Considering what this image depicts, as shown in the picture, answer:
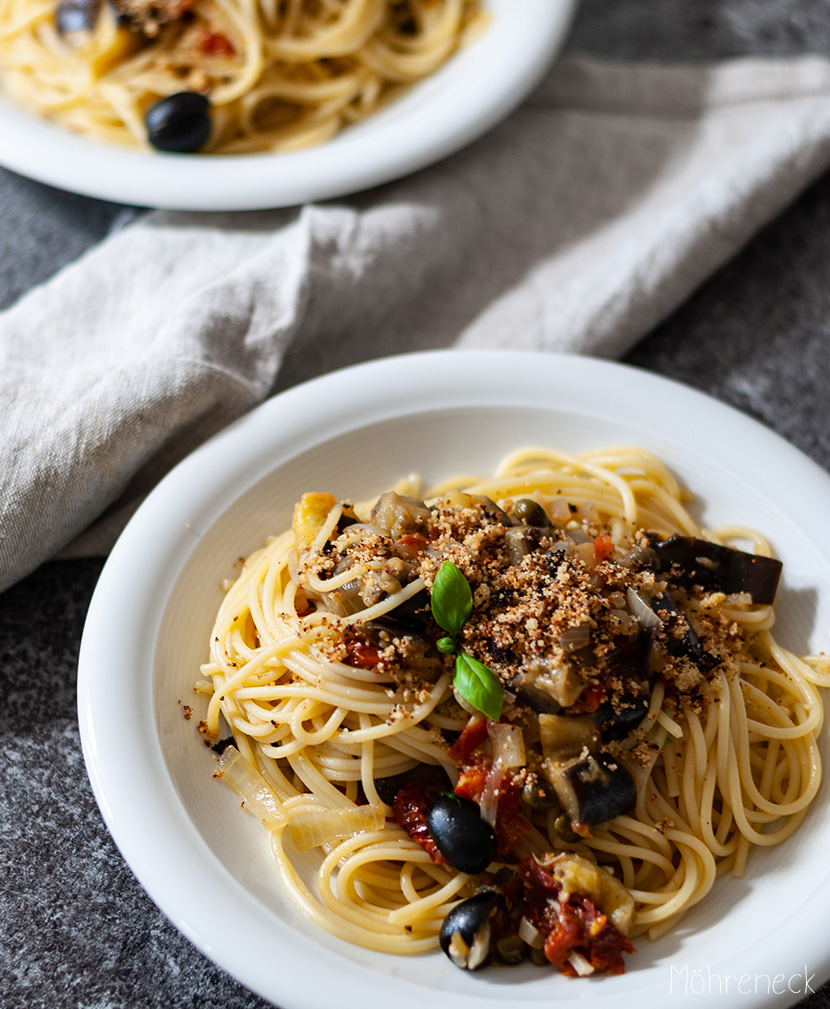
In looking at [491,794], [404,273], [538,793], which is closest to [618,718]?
[538,793]

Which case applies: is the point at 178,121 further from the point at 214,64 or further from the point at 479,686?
the point at 479,686

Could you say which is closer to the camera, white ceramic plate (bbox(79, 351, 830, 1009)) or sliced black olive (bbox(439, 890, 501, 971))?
white ceramic plate (bbox(79, 351, 830, 1009))

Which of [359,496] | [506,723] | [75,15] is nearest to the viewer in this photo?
[506,723]

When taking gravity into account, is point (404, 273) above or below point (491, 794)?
above

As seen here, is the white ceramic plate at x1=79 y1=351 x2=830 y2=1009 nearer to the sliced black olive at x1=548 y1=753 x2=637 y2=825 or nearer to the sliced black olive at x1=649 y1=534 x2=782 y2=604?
the sliced black olive at x1=649 y1=534 x2=782 y2=604

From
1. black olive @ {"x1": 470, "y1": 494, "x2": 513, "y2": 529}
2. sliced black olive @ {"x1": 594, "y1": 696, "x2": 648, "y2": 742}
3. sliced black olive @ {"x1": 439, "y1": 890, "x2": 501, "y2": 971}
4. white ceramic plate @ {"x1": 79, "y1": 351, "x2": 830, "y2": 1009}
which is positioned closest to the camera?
white ceramic plate @ {"x1": 79, "y1": 351, "x2": 830, "y2": 1009}

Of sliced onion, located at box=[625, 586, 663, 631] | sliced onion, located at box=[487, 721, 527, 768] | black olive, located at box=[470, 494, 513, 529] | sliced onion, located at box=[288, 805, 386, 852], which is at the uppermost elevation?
black olive, located at box=[470, 494, 513, 529]

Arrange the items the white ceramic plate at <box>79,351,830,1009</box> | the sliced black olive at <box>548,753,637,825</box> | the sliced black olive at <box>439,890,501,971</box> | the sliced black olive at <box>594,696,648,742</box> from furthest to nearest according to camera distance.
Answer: the sliced black olive at <box>594,696,648,742</box>
the sliced black olive at <box>548,753,637,825</box>
the sliced black olive at <box>439,890,501,971</box>
the white ceramic plate at <box>79,351,830,1009</box>

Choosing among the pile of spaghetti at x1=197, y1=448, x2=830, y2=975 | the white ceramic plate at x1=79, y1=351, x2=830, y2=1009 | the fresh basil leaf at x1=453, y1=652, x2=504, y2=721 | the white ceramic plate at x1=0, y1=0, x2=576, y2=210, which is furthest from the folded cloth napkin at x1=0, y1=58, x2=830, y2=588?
the fresh basil leaf at x1=453, y1=652, x2=504, y2=721
